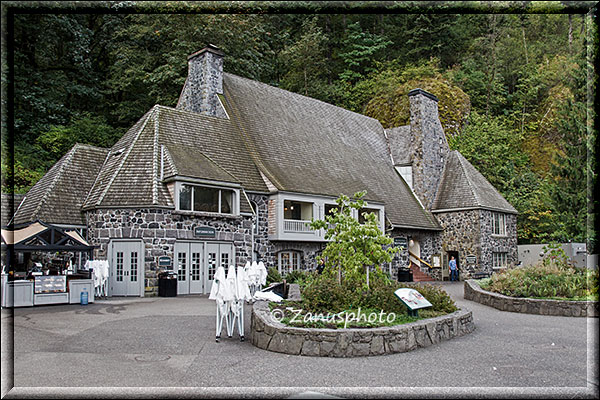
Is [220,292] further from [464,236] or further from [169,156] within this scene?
[464,236]

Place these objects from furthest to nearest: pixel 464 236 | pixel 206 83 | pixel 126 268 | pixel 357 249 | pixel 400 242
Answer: pixel 464 236, pixel 400 242, pixel 206 83, pixel 126 268, pixel 357 249

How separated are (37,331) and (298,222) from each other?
512 inches

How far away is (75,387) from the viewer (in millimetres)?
5945

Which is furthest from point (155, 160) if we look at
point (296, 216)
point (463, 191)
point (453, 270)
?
point (463, 191)

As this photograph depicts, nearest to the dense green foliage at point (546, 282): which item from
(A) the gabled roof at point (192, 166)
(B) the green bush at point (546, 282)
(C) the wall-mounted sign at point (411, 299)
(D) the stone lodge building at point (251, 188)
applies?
(B) the green bush at point (546, 282)

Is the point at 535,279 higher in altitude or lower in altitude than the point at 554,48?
lower

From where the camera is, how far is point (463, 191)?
29.8 m

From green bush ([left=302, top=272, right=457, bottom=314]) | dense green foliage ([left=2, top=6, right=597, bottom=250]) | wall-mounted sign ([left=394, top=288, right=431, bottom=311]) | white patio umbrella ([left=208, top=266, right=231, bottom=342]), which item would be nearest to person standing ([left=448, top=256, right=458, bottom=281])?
dense green foliage ([left=2, top=6, right=597, bottom=250])

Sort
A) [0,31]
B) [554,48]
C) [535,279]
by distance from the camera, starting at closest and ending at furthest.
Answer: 1. [0,31]
2. [535,279]
3. [554,48]

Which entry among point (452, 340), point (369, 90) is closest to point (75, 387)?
point (452, 340)

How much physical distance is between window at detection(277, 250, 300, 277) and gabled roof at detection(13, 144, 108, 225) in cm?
804

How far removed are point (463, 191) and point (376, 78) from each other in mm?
12584

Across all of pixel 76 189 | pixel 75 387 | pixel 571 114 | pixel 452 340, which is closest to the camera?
pixel 75 387

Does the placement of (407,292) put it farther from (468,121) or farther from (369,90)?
(369,90)
